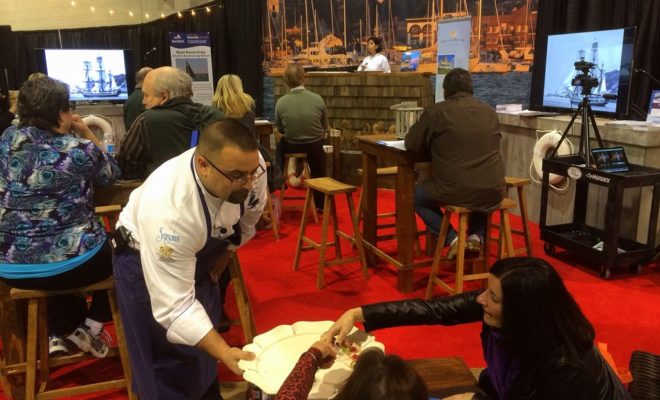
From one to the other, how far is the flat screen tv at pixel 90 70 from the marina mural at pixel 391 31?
2.52 meters

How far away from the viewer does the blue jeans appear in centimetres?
358

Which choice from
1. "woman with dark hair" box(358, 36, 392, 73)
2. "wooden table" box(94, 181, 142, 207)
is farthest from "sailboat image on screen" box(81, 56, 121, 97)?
"wooden table" box(94, 181, 142, 207)

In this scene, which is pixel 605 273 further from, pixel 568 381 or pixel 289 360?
pixel 289 360

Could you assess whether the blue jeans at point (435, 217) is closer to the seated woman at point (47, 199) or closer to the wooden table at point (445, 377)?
the wooden table at point (445, 377)

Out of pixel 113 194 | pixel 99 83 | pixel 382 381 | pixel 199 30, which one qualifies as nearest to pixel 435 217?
pixel 113 194

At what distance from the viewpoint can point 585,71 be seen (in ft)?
13.3

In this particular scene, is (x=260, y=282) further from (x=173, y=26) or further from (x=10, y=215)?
(x=173, y=26)

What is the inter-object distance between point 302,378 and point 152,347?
71cm

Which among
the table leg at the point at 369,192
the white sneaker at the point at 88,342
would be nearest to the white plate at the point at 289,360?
the white sneaker at the point at 88,342

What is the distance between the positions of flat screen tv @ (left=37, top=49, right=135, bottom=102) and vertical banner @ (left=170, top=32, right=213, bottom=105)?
4.86 feet

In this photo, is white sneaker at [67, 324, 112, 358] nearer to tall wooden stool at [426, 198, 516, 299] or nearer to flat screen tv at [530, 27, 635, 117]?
tall wooden stool at [426, 198, 516, 299]

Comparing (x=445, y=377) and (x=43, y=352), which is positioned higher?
(x=445, y=377)

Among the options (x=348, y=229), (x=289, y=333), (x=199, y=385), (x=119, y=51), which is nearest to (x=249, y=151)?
(x=289, y=333)

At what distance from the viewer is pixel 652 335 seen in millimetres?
3020
